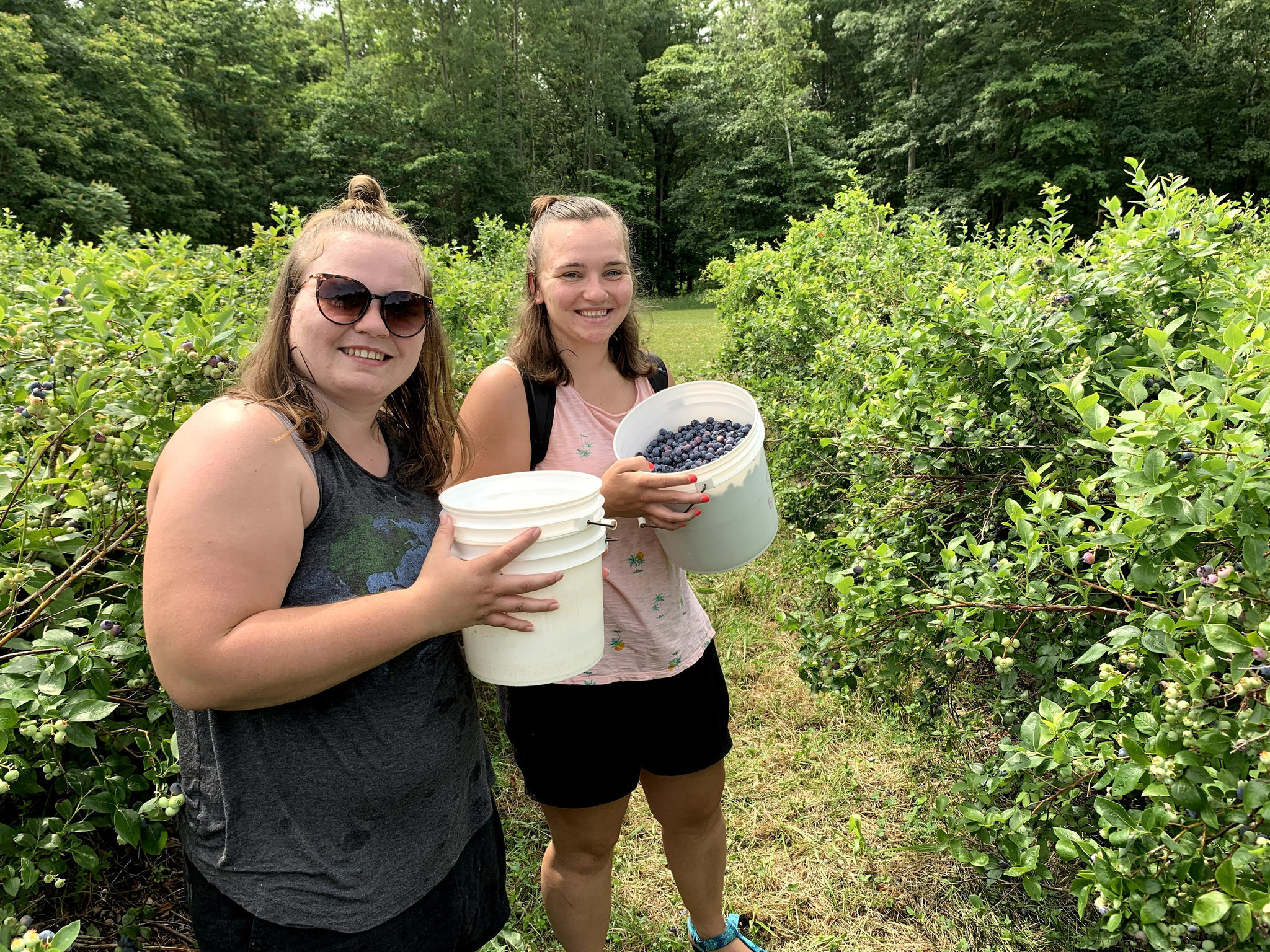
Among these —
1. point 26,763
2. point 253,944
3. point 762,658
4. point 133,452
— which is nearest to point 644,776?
point 253,944

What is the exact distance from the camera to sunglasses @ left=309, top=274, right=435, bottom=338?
1069 millimetres

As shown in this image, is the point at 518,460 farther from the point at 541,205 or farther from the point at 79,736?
the point at 79,736

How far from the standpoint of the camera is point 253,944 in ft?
3.32

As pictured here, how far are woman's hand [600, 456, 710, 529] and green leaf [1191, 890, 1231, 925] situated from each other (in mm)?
969

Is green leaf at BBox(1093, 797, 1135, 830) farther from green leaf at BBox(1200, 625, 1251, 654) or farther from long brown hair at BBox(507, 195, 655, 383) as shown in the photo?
long brown hair at BBox(507, 195, 655, 383)

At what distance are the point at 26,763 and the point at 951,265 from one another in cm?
408

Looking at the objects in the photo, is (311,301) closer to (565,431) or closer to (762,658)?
(565,431)

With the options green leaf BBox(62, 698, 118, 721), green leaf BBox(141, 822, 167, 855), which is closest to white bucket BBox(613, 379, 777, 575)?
green leaf BBox(62, 698, 118, 721)

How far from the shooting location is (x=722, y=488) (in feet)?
5.06

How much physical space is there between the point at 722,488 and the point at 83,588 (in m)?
1.34

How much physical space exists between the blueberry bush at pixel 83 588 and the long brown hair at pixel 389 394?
0.36m

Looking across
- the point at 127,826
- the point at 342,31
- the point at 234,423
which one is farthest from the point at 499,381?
the point at 342,31

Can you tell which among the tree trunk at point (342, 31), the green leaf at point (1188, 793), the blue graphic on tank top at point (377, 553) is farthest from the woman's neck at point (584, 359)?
the tree trunk at point (342, 31)

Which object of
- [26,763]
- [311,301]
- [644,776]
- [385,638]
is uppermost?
[311,301]
